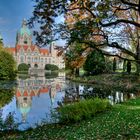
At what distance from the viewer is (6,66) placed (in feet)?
162

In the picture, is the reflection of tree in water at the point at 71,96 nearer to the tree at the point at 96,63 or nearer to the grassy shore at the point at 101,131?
the grassy shore at the point at 101,131

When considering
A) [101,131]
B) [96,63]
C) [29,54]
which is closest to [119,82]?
[96,63]

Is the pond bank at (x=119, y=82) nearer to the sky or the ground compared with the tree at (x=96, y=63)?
nearer to the ground

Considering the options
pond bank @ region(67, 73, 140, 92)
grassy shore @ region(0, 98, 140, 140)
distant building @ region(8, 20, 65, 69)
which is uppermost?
distant building @ region(8, 20, 65, 69)

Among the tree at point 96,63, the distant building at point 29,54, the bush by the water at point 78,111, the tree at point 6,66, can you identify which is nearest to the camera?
the bush by the water at point 78,111

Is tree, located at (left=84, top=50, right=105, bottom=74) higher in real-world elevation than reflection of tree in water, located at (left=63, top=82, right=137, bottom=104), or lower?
higher

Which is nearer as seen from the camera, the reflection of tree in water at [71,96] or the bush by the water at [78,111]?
the bush by the water at [78,111]

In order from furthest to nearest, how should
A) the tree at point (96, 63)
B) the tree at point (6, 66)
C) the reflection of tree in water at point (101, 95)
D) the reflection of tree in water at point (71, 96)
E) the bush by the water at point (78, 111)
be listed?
the tree at point (96, 63) < the tree at point (6, 66) < the reflection of tree in water at point (101, 95) < the reflection of tree in water at point (71, 96) < the bush by the water at point (78, 111)

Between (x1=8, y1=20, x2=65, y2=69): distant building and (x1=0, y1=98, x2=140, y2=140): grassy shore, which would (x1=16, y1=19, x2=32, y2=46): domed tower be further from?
(x1=0, y1=98, x2=140, y2=140): grassy shore

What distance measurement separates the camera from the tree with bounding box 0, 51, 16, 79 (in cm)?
4903

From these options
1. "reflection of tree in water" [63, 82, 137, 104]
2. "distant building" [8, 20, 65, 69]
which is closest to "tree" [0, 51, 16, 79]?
"reflection of tree in water" [63, 82, 137, 104]

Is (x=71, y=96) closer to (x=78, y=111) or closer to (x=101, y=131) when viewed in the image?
(x=78, y=111)

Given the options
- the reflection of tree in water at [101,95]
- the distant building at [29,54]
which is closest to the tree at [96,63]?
the reflection of tree in water at [101,95]

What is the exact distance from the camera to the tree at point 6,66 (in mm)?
49031
